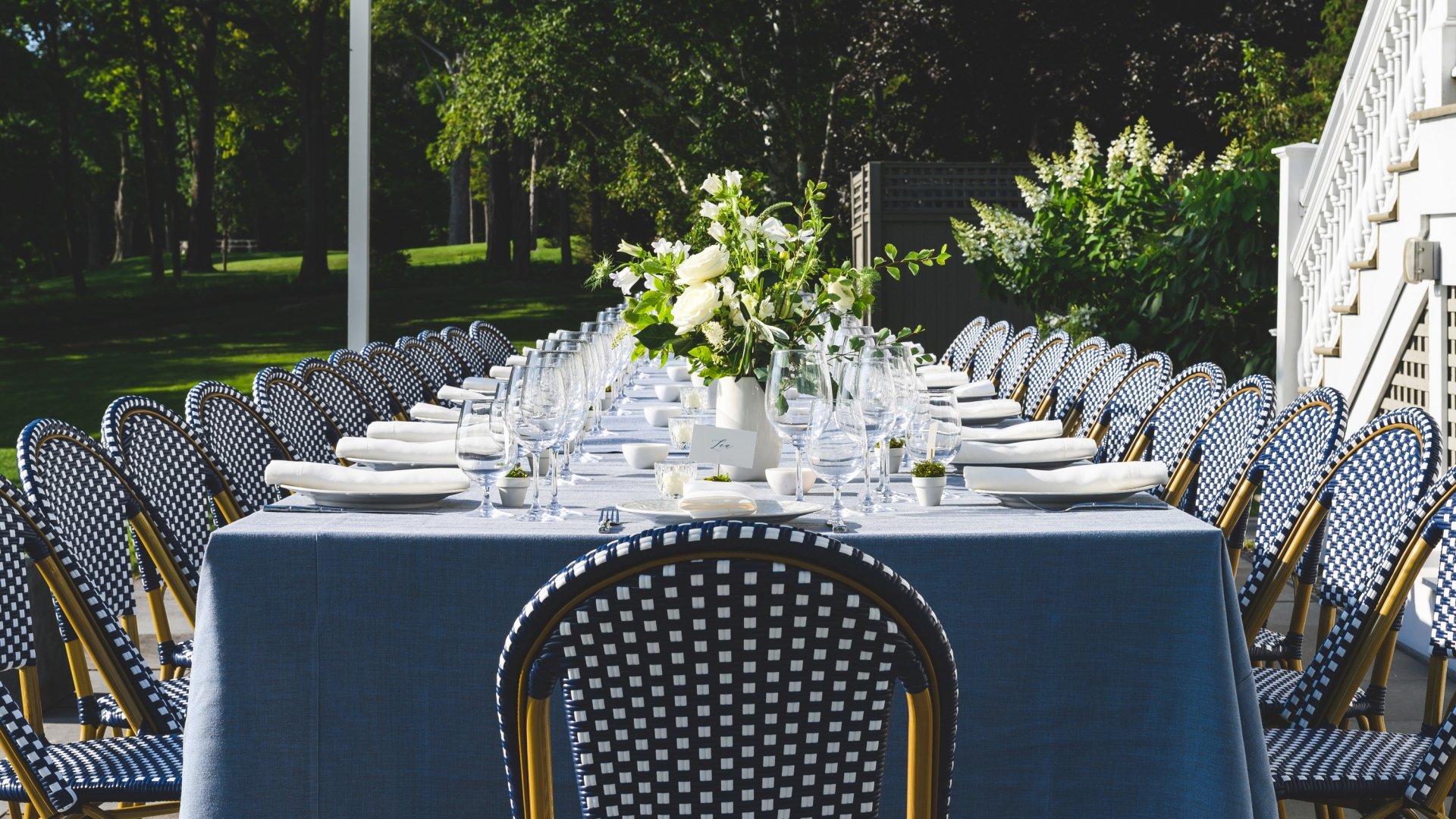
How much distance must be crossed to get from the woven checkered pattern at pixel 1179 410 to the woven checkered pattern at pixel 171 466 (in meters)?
2.40

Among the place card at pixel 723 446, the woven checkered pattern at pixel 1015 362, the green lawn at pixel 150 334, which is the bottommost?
the green lawn at pixel 150 334

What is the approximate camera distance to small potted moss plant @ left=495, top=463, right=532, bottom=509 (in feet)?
8.00

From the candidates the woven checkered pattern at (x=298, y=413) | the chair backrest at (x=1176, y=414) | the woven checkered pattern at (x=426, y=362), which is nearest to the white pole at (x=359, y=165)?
the woven checkered pattern at (x=426, y=362)

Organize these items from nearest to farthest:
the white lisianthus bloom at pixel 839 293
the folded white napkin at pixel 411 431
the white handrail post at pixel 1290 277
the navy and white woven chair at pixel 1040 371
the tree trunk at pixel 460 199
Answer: the white lisianthus bloom at pixel 839 293, the folded white napkin at pixel 411 431, the navy and white woven chair at pixel 1040 371, the white handrail post at pixel 1290 277, the tree trunk at pixel 460 199

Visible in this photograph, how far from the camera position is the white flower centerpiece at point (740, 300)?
2.96 m

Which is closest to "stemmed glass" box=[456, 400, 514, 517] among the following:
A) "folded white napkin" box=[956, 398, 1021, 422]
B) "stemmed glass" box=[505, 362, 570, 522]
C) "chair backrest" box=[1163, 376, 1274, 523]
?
"stemmed glass" box=[505, 362, 570, 522]

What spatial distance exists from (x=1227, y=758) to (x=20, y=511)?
5.93ft

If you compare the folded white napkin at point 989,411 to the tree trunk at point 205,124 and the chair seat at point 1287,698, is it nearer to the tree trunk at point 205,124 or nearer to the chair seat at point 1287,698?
the chair seat at point 1287,698

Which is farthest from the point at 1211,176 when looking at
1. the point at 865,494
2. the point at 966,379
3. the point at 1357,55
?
the point at 865,494

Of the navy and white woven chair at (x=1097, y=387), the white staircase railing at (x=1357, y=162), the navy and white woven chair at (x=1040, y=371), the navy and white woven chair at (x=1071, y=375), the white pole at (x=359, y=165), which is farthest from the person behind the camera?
the white pole at (x=359, y=165)

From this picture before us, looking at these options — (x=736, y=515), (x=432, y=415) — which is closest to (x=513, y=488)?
(x=736, y=515)

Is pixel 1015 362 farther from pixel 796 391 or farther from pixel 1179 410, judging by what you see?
pixel 796 391

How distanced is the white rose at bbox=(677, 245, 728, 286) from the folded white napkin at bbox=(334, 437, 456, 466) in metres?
0.64

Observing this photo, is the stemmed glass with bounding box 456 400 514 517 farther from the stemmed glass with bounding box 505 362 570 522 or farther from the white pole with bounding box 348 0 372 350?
the white pole with bounding box 348 0 372 350
